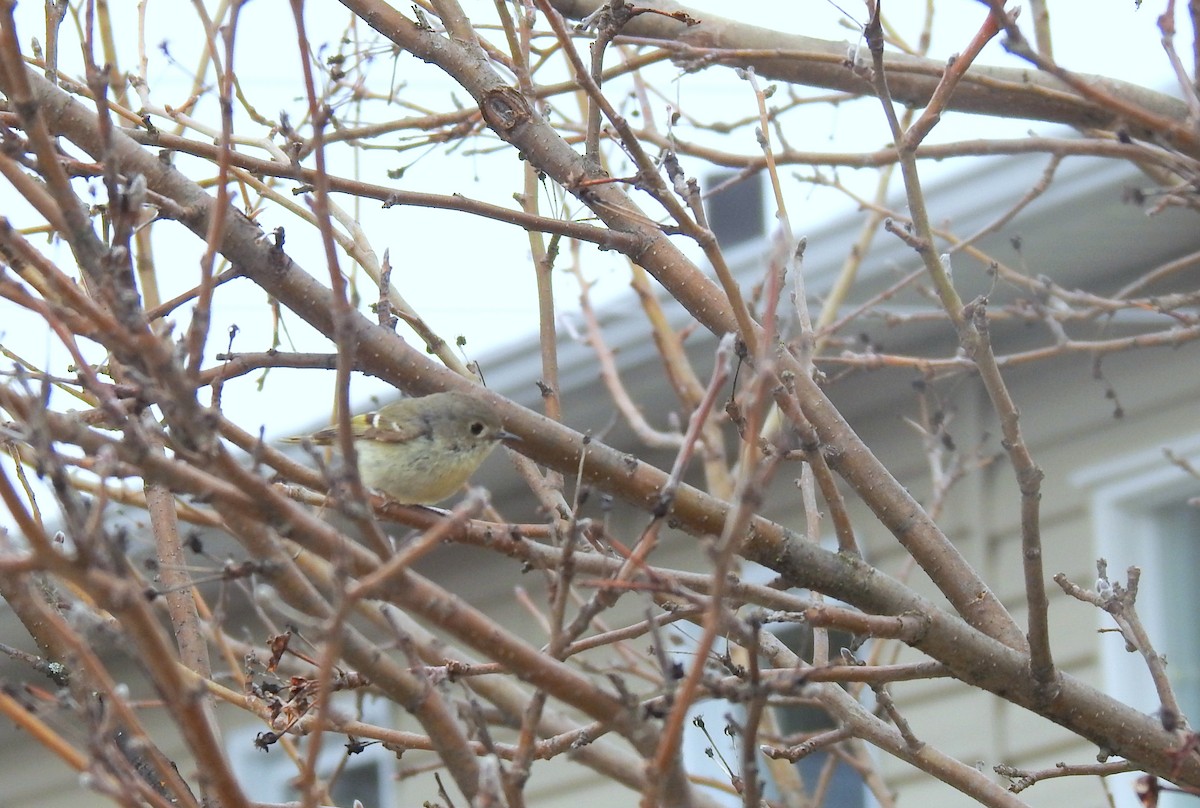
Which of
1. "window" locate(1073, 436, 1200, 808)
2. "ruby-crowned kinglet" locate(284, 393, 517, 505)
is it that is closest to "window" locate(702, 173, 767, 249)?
"window" locate(1073, 436, 1200, 808)

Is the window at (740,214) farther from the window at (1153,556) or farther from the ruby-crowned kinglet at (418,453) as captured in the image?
the ruby-crowned kinglet at (418,453)

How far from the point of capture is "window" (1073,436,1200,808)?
17.1ft

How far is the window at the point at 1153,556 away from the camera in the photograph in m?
5.21

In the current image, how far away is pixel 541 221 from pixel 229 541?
15.4 feet

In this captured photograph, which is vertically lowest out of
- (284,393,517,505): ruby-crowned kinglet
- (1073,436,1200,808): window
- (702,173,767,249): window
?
(284,393,517,505): ruby-crowned kinglet

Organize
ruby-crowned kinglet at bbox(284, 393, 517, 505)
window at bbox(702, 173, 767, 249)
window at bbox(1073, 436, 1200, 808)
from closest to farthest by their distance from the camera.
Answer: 1. ruby-crowned kinglet at bbox(284, 393, 517, 505)
2. window at bbox(1073, 436, 1200, 808)
3. window at bbox(702, 173, 767, 249)

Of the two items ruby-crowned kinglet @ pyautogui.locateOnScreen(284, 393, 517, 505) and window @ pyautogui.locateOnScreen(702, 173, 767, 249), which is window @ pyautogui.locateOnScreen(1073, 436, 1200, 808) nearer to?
ruby-crowned kinglet @ pyautogui.locateOnScreen(284, 393, 517, 505)

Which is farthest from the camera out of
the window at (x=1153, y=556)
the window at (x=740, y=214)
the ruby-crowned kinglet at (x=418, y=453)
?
the window at (x=740, y=214)

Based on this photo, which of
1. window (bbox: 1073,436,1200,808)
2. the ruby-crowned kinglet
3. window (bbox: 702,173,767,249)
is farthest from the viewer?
window (bbox: 702,173,767,249)

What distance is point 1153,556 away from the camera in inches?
214

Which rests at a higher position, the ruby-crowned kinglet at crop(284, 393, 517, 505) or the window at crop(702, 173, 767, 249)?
the window at crop(702, 173, 767, 249)

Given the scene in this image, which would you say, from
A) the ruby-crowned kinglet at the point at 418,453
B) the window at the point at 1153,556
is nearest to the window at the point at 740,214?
the window at the point at 1153,556

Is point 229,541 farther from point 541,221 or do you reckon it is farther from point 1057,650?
point 541,221

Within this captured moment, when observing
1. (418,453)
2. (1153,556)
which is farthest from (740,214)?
(418,453)
